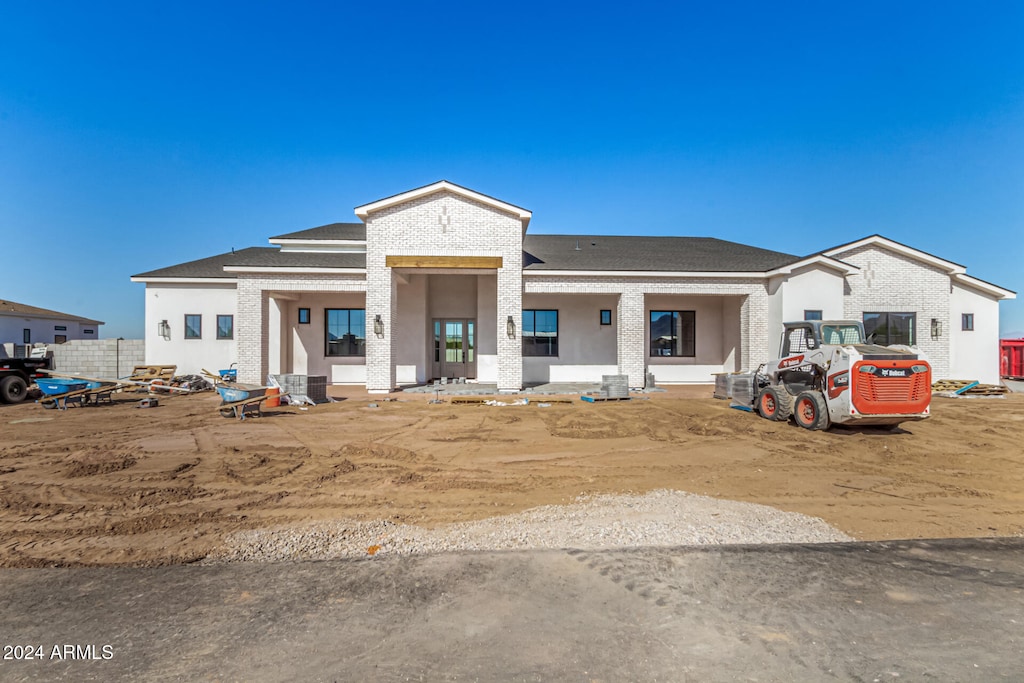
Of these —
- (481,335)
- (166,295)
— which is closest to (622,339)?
(481,335)

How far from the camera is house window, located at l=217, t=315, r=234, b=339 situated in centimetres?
1927

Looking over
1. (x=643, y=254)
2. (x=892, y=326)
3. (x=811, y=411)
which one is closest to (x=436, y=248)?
(x=643, y=254)

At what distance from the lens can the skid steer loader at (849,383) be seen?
890 cm

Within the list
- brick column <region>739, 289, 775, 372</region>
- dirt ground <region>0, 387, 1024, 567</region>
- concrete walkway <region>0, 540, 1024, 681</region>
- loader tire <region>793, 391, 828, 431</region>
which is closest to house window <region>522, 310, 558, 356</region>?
brick column <region>739, 289, 775, 372</region>

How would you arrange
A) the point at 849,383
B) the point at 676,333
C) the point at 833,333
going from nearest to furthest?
the point at 849,383 → the point at 833,333 → the point at 676,333

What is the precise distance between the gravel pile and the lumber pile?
1600 centimetres

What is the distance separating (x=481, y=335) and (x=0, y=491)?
14.1 meters

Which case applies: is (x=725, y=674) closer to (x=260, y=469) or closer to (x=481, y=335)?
(x=260, y=469)

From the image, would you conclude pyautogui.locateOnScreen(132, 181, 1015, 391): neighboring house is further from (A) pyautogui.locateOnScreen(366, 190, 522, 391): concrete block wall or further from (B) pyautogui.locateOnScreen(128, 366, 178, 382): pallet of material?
(B) pyautogui.locateOnScreen(128, 366, 178, 382): pallet of material

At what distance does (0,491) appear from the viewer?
597cm

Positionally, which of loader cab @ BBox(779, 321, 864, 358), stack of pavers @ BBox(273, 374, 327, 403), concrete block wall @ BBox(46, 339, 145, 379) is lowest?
stack of pavers @ BBox(273, 374, 327, 403)

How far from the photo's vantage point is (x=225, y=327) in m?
19.3

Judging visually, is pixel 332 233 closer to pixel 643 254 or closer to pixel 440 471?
pixel 643 254

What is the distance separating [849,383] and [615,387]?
652cm
